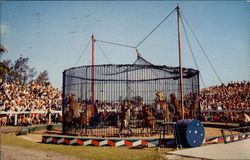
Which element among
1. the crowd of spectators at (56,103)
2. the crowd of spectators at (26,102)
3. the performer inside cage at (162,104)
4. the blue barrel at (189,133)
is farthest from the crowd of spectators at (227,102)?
the crowd of spectators at (26,102)

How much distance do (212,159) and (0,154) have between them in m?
6.02

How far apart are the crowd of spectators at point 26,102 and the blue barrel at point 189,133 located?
15.1 metres

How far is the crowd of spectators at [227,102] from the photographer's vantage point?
2156 cm

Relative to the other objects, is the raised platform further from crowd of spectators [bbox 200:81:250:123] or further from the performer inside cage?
crowd of spectators [bbox 200:81:250:123]

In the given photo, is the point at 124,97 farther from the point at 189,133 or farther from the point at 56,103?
the point at 56,103

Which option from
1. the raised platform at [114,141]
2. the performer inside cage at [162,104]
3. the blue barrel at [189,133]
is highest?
the performer inside cage at [162,104]

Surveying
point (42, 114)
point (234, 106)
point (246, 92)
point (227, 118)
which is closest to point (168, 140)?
point (227, 118)

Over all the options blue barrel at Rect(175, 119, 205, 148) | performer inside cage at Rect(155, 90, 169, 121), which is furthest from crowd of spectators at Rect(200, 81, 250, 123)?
blue barrel at Rect(175, 119, 205, 148)

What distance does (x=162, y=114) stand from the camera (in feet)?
51.6

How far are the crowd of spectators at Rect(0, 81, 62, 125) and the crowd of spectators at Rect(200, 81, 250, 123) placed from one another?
16.4m

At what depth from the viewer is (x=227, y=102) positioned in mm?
24422

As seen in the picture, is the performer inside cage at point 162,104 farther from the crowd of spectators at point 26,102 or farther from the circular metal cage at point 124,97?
the crowd of spectators at point 26,102

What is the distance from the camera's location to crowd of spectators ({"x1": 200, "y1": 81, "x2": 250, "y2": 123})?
21.6 meters

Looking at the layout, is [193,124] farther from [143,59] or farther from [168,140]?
[143,59]
